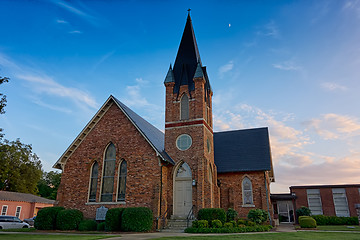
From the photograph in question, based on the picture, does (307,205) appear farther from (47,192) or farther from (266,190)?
(47,192)

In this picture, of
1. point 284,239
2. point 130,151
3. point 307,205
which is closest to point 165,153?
point 130,151

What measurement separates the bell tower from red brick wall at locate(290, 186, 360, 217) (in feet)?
36.7

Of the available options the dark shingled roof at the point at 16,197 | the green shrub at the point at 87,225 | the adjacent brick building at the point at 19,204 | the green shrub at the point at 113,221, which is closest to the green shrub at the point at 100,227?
the green shrub at the point at 87,225

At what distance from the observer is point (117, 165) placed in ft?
67.8

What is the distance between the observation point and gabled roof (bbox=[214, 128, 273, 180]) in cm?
2400

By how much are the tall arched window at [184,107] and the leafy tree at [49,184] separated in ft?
167

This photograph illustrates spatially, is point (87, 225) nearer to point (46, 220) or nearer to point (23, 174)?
point (46, 220)

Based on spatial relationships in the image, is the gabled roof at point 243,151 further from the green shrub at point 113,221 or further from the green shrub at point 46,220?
the green shrub at point 46,220

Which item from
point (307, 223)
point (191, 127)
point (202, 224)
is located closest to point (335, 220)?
point (307, 223)

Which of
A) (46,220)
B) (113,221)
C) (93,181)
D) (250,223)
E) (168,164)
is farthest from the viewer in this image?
(93,181)

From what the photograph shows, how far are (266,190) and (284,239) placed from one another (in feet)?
35.7

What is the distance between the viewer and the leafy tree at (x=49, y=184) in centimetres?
6724

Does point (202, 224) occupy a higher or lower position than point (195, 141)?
lower

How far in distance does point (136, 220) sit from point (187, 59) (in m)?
13.7
